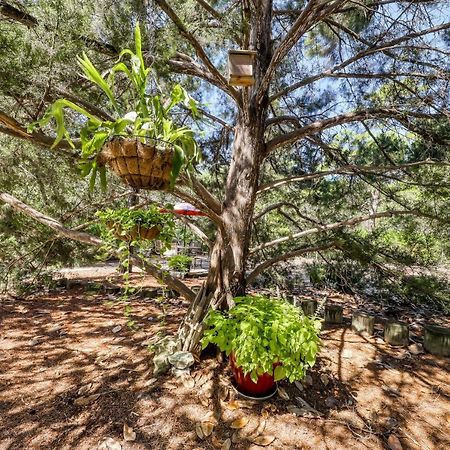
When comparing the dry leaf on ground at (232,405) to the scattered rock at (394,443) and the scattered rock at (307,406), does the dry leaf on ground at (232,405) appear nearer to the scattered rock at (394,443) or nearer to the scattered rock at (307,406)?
the scattered rock at (307,406)

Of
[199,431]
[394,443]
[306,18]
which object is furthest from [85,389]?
[306,18]

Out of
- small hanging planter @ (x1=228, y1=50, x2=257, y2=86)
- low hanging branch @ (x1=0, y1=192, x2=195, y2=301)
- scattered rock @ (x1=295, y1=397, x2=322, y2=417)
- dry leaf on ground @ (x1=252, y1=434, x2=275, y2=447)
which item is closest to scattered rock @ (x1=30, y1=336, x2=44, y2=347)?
low hanging branch @ (x1=0, y1=192, x2=195, y2=301)

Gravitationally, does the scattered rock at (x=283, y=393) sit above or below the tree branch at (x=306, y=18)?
below

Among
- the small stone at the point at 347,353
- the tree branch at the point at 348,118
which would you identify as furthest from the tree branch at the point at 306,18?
the small stone at the point at 347,353

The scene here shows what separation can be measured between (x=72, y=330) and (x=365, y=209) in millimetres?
3823

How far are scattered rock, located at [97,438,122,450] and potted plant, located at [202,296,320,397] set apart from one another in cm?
77

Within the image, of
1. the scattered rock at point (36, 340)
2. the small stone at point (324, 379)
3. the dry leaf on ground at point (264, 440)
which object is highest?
the scattered rock at point (36, 340)

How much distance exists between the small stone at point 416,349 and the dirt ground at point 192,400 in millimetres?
51

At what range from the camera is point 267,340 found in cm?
192

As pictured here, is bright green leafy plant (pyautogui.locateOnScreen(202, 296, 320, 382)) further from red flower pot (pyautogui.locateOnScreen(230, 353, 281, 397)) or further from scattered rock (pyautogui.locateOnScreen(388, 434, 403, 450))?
scattered rock (pyautogui.locateOnScreen(388, 434, 403, 450))

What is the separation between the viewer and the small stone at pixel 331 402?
2229mm

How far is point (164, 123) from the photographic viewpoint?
134 centimetres

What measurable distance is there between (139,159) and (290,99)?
10.9ft

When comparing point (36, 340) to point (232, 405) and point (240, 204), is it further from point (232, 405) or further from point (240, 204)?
point (240, 204)
